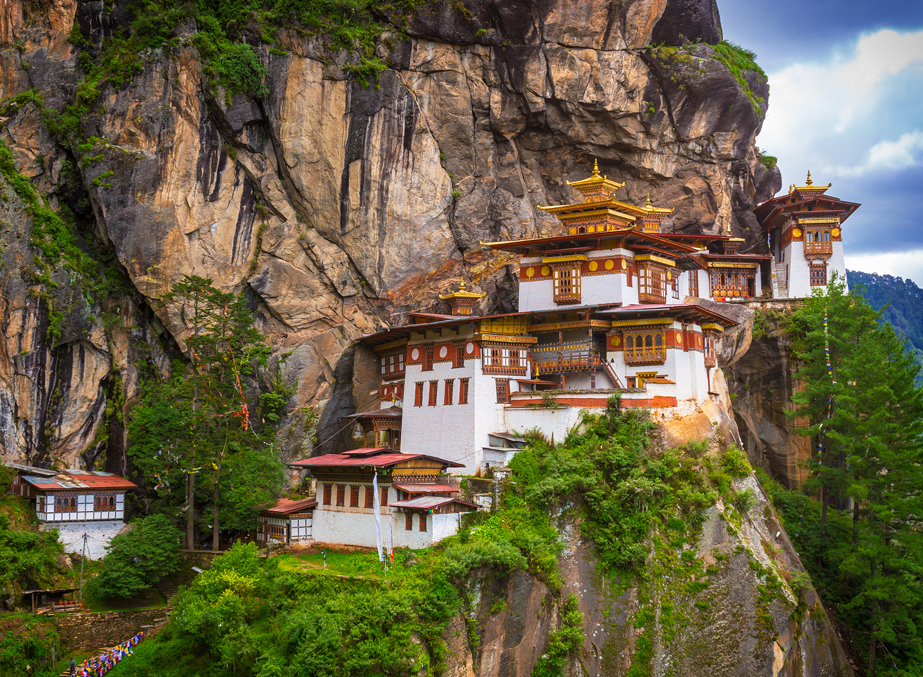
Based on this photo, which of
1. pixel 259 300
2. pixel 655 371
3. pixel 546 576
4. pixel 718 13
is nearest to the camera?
pixel 546 576

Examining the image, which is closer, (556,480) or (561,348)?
(556,480)

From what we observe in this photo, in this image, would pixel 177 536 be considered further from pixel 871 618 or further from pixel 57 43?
pixel 871 618

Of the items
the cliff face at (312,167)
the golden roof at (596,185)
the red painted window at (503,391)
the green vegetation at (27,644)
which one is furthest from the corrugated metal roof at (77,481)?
the golden roof at (596,185)

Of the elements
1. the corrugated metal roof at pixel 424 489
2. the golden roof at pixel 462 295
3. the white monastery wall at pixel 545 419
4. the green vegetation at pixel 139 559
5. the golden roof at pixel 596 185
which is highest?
the golden roof at pixel 596 185

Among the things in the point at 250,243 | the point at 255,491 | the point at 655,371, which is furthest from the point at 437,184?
the point at 255,491

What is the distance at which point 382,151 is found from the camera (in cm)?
4450

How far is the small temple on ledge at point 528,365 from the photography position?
1387 inches

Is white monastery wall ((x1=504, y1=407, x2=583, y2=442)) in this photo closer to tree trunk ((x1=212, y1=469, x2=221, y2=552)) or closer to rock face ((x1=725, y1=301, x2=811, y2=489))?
tree trunk ((x1=212, y1=469, x2=221, y2=552))

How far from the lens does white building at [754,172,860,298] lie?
5144cm

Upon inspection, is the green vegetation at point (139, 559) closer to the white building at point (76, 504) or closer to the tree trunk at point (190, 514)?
the tree trunk at point (190, 514)

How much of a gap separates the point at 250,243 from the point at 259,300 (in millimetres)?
3023

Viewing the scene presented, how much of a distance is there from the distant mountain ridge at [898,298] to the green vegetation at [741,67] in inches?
2789

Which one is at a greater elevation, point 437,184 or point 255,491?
point 437,184

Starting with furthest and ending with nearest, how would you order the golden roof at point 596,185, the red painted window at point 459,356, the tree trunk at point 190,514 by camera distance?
the golden roof at point 596,185
the red painted window at point 459,356
the tree trunk at point 190,514
